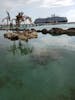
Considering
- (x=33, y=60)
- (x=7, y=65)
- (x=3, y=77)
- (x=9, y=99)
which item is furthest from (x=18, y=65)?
(x=9, y=99)

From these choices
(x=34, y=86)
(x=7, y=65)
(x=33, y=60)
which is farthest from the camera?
(x=33, y=60)

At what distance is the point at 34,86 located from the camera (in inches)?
492

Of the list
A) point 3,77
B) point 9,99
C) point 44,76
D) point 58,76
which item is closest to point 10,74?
point 3,77

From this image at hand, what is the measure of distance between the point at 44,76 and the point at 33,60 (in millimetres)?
5633

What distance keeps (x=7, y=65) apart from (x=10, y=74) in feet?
9.75

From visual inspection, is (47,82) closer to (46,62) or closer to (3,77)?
(3,77)

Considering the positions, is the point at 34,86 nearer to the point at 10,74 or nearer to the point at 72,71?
the point at 10,74

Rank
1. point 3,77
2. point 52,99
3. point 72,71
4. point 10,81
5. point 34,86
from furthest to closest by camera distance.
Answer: point 72,71 → point 3,77 → point 10,81 → point 34,86 → point 52,99

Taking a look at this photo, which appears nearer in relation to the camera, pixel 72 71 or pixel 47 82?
pixel 47 82

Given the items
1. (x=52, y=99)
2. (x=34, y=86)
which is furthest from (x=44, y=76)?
(x=52, y=99)

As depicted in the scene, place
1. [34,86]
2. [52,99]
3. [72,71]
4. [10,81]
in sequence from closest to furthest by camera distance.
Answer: [52,99], [34,86], [10,81], [72,71]

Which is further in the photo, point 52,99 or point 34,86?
point 34,86

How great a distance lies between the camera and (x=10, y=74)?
15195 millimetres

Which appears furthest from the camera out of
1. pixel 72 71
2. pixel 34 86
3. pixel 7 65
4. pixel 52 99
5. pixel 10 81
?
pixel 7 65
